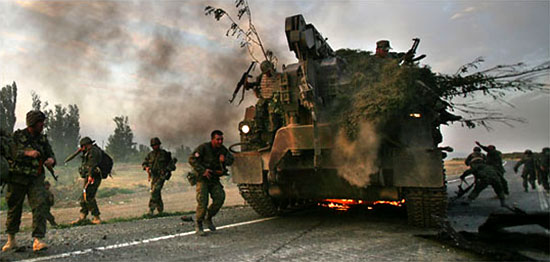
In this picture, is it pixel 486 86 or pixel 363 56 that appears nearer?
pixel 486 86

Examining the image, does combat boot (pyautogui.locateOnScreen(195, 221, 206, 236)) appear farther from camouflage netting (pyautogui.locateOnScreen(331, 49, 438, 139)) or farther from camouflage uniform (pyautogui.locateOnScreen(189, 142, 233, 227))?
camouflage netting (pyautogui.locateOnScreen(331, 49, 438, 139))

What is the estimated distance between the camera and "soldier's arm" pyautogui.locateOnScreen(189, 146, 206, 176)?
5.14 m

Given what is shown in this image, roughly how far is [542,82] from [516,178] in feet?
2.60

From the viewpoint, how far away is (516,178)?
314cm

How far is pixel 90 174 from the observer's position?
681 centimetres

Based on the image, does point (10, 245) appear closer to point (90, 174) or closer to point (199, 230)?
point (199, 230)

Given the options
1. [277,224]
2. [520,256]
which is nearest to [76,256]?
[277,224]

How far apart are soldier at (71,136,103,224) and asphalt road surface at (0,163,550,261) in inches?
49.3

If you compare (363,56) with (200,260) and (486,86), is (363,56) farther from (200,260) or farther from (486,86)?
(200,260)

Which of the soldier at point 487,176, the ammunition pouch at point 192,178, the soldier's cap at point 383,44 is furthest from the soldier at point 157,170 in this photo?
the soldier at point 487,176

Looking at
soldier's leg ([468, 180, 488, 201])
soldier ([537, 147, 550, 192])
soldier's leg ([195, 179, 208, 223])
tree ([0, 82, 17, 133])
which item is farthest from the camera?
tree ([0, 82, 17, 133])

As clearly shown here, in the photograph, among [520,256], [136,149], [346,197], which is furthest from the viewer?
[136,149]

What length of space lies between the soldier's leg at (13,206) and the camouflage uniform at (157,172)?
3.78 metres

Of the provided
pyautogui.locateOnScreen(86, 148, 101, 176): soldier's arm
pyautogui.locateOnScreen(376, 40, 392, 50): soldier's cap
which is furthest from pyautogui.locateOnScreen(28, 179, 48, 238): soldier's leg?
pyautogui.locateOnScreen(376, 40, 392, 50): soldier's cap
